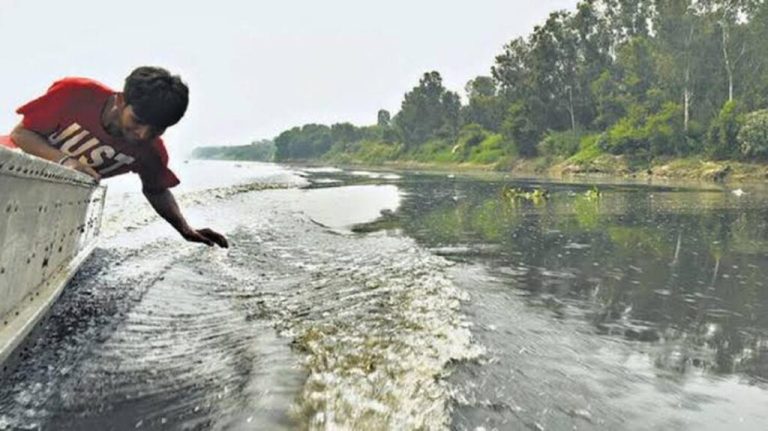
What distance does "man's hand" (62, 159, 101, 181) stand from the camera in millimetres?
4426

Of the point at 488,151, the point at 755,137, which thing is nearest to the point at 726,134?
the point at 755,137

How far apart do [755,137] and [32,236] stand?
169 ft

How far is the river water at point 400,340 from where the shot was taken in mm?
3260

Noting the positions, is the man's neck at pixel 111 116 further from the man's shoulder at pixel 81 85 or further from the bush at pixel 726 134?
the bush at pixel 726 134

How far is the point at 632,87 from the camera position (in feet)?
239

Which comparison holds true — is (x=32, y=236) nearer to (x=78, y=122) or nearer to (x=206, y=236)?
(x=78, y=122)

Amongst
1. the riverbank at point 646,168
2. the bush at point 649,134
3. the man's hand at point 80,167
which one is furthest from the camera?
the bush at point 649,134

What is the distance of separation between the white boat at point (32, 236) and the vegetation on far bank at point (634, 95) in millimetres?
47801

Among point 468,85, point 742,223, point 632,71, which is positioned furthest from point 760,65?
point 468,85

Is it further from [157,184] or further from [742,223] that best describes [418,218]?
[157,184]

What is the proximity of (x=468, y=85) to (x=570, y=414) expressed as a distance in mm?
125798

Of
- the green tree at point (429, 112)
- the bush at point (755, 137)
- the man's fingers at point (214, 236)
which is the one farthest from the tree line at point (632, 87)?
the man's fingers at point (214, 236)

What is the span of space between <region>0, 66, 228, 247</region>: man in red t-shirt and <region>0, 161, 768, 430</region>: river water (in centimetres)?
136

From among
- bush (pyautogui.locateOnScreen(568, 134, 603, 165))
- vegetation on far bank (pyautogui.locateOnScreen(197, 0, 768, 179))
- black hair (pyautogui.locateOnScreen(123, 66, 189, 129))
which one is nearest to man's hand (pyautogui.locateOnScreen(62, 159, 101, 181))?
black hair (pyautogui.locateOnScreen(123, 66, 189, 129))
